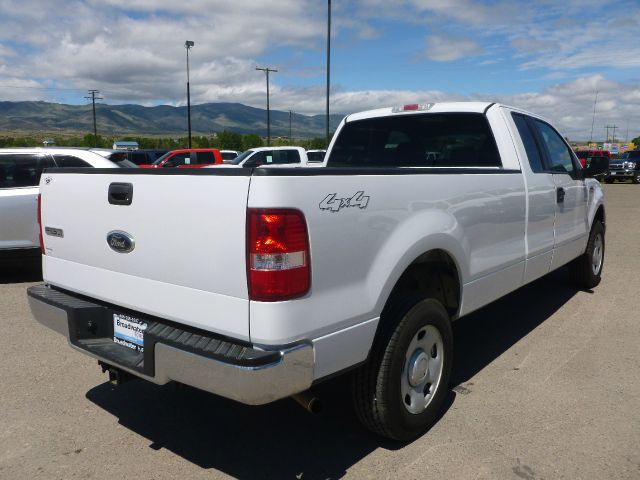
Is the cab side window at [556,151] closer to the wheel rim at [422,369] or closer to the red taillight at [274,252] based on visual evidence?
the wheel rim at [422,369]

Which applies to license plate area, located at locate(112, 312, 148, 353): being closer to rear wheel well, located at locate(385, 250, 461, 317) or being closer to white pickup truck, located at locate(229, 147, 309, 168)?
rear wheel well, located at locate(385, 250, 461, 317)

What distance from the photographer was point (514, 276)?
4164 mm

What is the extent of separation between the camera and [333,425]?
341 cm

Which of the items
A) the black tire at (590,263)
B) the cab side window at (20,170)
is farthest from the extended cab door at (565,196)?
the cab side window at (20,170)

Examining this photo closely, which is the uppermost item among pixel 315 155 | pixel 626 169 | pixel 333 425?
pixel 315 155

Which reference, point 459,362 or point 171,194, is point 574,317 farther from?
point 171,194

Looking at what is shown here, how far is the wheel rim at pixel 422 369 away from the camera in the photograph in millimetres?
3057

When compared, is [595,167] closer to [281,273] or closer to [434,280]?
[434,280]

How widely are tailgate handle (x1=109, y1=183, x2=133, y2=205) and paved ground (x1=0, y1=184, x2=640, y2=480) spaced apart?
1.40 meters

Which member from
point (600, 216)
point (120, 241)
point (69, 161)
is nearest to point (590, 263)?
point (600, 216)

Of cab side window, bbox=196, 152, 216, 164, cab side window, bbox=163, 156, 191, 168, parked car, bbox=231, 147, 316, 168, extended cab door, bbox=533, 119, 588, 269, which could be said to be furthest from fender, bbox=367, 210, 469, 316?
cab side window, bbox=196, 152, 216, 164

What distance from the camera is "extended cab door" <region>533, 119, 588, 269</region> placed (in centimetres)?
492

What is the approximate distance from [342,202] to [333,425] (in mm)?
1600

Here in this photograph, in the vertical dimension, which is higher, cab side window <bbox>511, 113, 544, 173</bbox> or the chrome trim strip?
cab side window <bbox>511, 113, 544, 173</bbox>
